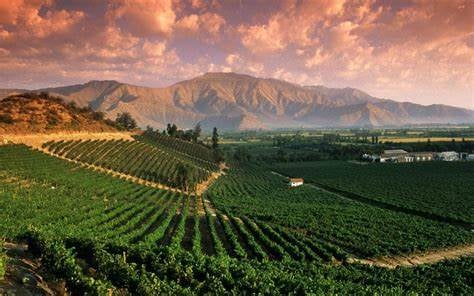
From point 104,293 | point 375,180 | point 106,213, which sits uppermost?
point 104,293

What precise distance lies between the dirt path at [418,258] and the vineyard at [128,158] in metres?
65.4

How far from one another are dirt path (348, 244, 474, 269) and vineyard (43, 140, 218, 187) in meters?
65.4

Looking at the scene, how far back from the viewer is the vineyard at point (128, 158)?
305 ft

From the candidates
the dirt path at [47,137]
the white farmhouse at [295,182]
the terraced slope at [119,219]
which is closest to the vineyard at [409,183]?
the white farmhouse at [295,182]

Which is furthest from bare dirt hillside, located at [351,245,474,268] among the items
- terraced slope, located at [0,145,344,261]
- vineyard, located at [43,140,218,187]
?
vineyard, located at [43,140,218,187]

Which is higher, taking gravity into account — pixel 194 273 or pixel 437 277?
pixel 194 273

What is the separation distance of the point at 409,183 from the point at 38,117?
128 meters

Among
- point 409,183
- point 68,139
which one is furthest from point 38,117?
point 409,183

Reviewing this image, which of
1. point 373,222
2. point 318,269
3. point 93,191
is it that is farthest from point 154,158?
point 318,269

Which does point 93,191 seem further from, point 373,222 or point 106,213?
point 373,222

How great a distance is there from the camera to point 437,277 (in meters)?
37.9

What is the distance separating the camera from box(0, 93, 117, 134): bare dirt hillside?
322 feet

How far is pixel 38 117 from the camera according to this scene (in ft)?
356

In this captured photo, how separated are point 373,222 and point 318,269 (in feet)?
110
